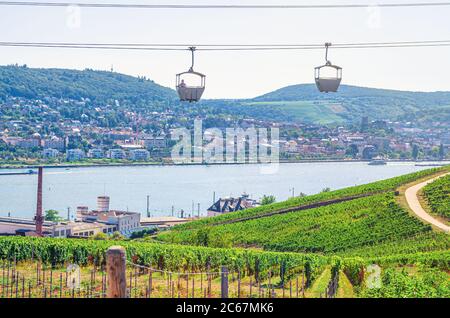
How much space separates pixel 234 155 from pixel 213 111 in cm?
3971

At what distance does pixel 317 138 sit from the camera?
405ft

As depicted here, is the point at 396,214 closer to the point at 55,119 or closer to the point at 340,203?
the point at 340,203

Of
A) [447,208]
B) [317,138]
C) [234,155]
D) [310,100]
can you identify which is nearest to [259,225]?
[447,208]

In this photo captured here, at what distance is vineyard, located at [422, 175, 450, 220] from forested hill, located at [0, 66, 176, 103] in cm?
12434

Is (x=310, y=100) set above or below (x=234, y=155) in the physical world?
above

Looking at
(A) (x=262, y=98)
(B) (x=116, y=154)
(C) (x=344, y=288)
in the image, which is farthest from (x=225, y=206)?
(A) (x=262, y=98)

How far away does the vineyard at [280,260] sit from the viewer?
9844 millimetres

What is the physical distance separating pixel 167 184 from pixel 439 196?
2294 inches

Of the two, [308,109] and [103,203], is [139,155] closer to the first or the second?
[103,203]

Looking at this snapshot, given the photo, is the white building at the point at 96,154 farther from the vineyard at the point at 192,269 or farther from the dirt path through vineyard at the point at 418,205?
the vineyard at the point at 192,269

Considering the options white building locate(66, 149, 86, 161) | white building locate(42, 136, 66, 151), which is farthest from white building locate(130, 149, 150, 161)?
white building locate(42, 136, 66, 151)

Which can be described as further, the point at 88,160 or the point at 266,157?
the point at 266,157

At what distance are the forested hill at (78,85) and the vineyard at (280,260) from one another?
123661 mm

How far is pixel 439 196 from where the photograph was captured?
68.1 ft
